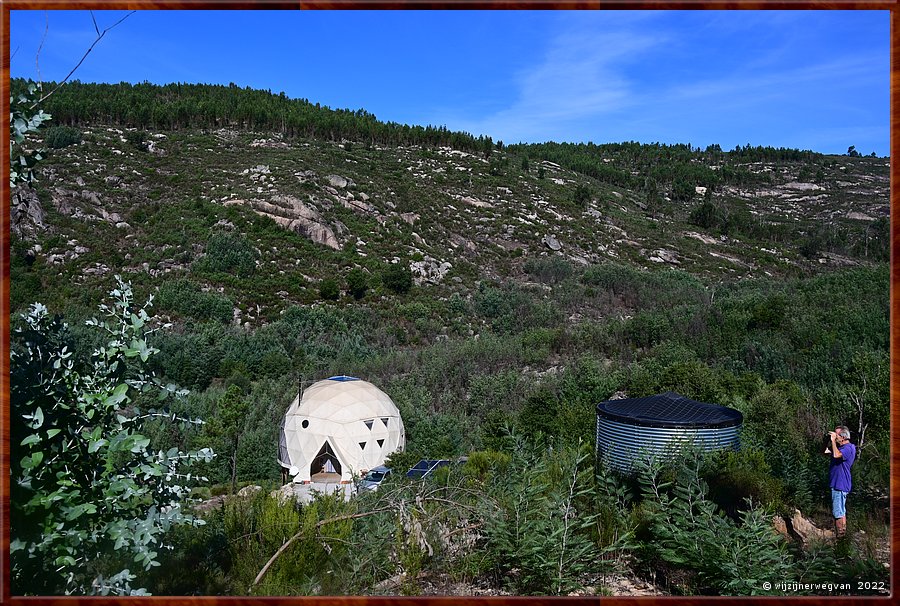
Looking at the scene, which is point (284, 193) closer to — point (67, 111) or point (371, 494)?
point (67, 111)

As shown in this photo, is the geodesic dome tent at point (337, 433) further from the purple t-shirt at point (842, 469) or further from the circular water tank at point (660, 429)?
the purple t-shirt at point (842, 469)

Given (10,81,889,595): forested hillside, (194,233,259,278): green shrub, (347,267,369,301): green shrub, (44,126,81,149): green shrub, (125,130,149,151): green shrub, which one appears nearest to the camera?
(10,81,889,595): forested hillside

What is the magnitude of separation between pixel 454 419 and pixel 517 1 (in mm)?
10616

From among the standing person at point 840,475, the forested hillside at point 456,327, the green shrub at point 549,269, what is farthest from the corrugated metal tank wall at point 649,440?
the green shrub at point 549,269

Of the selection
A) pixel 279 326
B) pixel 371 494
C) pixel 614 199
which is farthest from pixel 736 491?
pixel 614 199

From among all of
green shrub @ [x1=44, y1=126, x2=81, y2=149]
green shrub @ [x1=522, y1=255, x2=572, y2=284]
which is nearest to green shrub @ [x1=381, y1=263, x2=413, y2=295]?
green shrub @ [x1=522, y1=255, x2=572, y2=284]

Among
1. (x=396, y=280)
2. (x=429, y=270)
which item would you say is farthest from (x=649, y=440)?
(x=429, y=270)

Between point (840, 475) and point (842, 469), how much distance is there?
54mm

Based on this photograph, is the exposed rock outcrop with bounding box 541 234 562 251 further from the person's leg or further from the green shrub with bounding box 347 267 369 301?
the person's leg

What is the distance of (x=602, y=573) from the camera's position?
11.4 feet

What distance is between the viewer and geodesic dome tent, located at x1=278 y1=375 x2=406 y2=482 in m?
10.6

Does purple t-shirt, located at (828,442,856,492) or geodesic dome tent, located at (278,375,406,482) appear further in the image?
geodesic dome tent, located at (278,375,406,482)

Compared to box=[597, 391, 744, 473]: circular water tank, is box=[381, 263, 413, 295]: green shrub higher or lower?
higher

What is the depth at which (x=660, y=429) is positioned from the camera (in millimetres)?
6199
